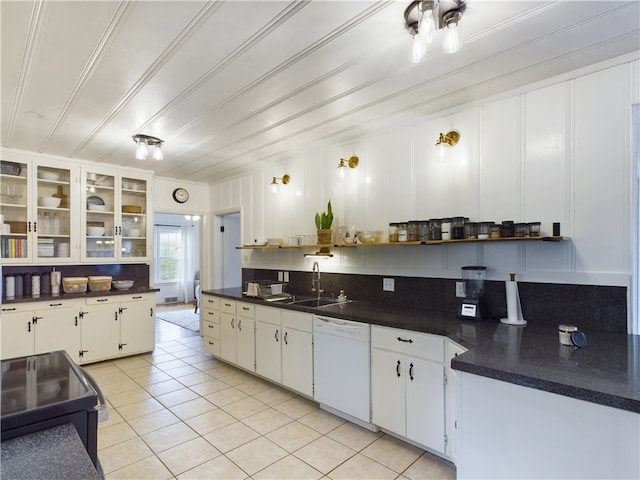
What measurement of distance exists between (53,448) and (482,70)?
2.79 meters

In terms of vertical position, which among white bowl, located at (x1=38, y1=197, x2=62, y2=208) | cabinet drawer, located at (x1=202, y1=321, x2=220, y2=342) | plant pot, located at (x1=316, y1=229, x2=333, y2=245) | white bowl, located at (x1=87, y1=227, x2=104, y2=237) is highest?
white bowl, located at (x1=38, y1=197, x2=62, y2=208)

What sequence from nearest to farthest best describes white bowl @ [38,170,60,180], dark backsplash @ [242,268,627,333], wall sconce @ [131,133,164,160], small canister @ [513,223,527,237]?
dark backsplash @ [242,268,627,333] < small canister @ [513,223,527,237] < wall sconce @ [131,133,164,160] < white bowl @ [38,170,60,180]

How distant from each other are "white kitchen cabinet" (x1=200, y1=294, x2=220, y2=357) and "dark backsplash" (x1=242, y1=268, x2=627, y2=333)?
5.32 feet

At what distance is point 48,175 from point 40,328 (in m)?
1.85

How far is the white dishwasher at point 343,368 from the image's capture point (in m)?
2.71

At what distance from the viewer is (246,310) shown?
3838 mm

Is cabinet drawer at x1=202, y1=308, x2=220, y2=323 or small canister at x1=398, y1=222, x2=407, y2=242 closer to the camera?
small canister at x1=398, y1=222, x2=407, y2=242

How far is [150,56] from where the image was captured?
6.86ft

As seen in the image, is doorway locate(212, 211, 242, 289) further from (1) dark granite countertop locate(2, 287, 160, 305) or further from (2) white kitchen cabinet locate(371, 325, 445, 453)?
(2) white kitchen cabinet locate(371, 325, 445, 453)

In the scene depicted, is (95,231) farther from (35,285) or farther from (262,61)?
(262,61)

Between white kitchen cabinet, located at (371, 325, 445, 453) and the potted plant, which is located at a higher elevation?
the potted plant

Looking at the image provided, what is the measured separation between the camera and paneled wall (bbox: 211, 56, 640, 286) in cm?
217

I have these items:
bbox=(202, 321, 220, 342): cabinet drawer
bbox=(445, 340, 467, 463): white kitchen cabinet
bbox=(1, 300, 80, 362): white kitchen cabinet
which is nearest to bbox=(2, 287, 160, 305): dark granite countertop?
bbox=(1, 300, 80, 362): white kitchen cabinet

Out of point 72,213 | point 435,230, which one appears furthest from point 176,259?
point 435,230
